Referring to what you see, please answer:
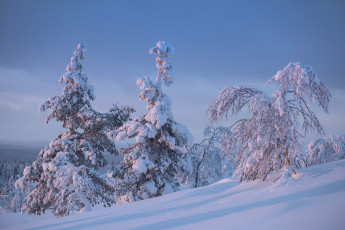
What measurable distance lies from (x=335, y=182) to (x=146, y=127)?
25.6 ft

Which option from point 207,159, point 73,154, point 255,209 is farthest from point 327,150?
point 73,154

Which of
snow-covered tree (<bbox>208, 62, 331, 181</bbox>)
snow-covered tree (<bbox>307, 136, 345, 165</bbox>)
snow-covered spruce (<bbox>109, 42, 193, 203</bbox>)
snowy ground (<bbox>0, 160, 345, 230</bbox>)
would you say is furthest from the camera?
snow-covered tree (<bbox>307, 136, 345, 165</bbox>)

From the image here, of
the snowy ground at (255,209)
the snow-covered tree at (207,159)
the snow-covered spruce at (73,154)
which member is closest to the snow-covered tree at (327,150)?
the snow-covered tree at (207,159)

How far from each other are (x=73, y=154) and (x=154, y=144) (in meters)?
4.74

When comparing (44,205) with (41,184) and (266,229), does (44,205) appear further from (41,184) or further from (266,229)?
(266,229)

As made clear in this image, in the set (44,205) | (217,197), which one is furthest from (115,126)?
(217,197)

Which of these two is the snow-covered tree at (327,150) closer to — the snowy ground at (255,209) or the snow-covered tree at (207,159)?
the snow-covered tree at (207,159)

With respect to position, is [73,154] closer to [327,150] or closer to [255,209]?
[255,209]

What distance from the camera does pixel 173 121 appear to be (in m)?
10.9

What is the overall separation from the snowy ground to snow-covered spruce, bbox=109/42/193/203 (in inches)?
198

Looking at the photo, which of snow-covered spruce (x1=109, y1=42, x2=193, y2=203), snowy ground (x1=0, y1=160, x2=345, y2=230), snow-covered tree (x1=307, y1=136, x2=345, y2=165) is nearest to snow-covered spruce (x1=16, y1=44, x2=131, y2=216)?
snow-covered spruce (x1=109, y1=42, x2=193, y2=203)

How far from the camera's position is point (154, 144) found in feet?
36.7

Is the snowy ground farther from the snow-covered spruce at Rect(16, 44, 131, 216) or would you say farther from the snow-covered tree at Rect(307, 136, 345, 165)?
the snow-covered tree at Rect(307, 136, 345, 165)

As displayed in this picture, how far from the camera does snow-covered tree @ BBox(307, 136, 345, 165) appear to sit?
42.9 feet
